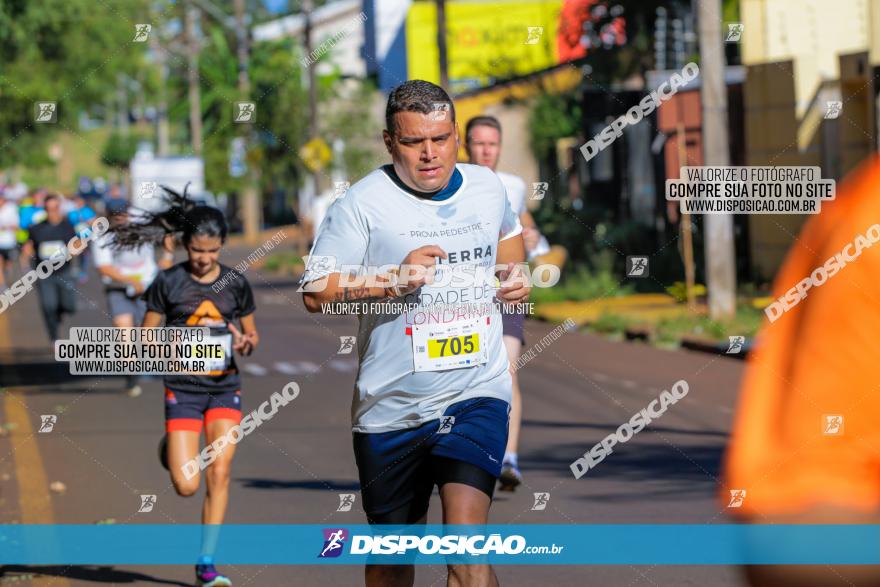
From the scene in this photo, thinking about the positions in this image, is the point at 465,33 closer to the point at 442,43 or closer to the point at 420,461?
the point at 442,43

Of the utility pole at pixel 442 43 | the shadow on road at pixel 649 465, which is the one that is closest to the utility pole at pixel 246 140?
the utility pole at pixel 442 43

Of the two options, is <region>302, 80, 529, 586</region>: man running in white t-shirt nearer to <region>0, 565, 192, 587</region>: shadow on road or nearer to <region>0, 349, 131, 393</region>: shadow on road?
<region>0, 565, 192, 587</region>: shadow on road

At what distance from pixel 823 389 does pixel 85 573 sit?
219 inches

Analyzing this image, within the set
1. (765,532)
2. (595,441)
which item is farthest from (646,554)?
(765,532)

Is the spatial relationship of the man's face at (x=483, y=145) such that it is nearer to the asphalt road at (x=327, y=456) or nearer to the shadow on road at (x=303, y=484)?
the asphalt road at (x=327, y=456)

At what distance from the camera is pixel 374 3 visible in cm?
6191

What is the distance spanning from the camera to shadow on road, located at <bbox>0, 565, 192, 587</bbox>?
712 cm

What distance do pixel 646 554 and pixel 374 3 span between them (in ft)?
185

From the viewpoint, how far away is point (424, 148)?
16.1 feet

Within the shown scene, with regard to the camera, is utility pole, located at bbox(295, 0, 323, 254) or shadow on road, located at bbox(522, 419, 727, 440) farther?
utility pole, located at bbox(295, 0, 323, 254)

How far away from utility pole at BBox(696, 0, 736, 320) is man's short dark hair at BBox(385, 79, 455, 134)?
13.1 metres

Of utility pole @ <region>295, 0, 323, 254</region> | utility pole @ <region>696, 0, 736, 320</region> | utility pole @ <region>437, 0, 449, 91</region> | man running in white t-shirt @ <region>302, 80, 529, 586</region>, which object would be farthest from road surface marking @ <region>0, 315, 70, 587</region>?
utility pole @ <region>295, 0, 323, 254</region>

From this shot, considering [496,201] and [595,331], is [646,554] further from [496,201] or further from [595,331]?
[595,331]

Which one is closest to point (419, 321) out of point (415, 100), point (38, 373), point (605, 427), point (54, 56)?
point (415, 100)
